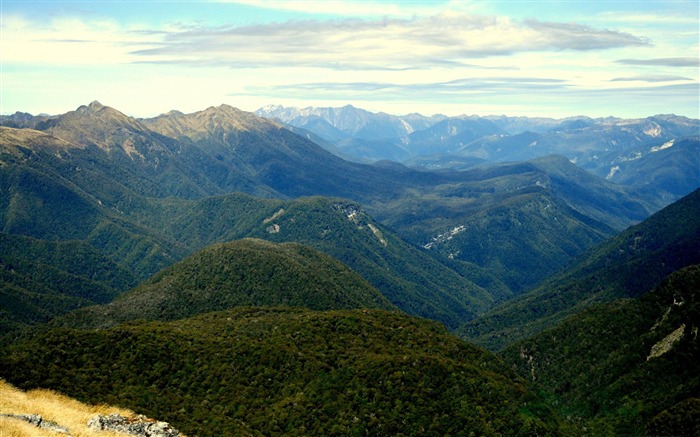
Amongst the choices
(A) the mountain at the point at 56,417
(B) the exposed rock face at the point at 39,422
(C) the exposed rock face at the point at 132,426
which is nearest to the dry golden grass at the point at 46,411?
(A) the mountain at the point at 56,417

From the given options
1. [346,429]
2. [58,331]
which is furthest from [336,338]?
[58,331]

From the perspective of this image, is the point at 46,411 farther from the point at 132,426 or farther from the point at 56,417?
the point at 132,426

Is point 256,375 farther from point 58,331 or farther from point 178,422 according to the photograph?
point 58,331

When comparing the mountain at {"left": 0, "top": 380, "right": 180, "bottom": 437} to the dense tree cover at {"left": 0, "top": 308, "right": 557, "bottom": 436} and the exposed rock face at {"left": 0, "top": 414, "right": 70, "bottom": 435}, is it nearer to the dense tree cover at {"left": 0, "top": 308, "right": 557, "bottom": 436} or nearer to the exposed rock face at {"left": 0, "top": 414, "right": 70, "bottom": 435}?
the exposed rock face at {"left": 0, "top": 414, "right": 70, "bottom": 435}

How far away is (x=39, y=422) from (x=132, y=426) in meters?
18.4

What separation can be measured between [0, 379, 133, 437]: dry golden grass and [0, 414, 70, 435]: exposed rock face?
151cm

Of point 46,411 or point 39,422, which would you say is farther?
point 46,411

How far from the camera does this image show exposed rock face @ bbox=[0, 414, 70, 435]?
81075mm

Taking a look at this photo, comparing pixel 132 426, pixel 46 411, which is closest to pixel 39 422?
pixel 46 411

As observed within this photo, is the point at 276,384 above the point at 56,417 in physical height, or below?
below

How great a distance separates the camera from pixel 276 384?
15850 centimetres

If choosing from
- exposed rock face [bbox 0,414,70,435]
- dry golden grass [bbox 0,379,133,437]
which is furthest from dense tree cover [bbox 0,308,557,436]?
exposed rock face [bbox 0,414,70,435]


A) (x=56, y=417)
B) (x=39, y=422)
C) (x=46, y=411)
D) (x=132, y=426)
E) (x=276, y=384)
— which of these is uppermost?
(x=39, y=422)

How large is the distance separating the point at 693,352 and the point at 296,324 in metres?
119
